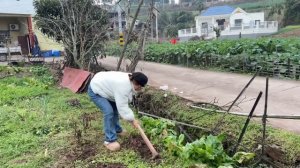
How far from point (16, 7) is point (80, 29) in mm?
13112

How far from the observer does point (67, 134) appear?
6.02m

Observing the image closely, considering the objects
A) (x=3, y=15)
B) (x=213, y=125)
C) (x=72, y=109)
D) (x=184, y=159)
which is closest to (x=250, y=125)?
(x=213, y=125)

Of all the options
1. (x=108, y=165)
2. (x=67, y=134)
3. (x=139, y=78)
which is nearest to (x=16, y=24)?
(x=67, y=134)

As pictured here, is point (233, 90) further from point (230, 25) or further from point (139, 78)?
point (230, 25)

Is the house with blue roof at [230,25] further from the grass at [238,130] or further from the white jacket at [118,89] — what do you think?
the white jacket at [118,89]

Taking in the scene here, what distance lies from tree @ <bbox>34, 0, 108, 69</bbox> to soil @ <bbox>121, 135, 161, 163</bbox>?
6261 mm

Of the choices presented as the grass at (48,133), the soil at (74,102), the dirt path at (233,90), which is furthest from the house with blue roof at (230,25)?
the grass at (48,133)

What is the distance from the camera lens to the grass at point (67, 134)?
15.8ft

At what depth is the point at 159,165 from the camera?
454cm

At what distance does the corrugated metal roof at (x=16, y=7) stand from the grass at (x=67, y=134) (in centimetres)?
1492

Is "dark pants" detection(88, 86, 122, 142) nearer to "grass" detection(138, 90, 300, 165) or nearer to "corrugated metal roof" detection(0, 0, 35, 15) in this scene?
"grass" detection(138, 90, 300, 165)

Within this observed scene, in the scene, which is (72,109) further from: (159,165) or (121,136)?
(159,165)

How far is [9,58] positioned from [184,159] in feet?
52.6

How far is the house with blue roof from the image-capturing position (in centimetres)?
3909
